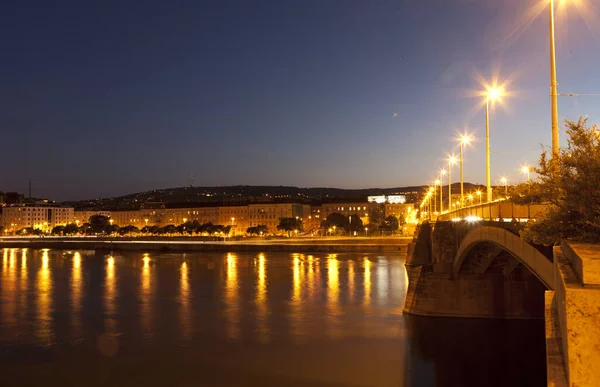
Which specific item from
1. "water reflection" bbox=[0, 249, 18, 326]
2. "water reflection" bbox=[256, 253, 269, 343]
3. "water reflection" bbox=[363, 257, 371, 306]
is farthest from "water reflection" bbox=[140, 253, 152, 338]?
"water reflection" bbox=[363, 257, 371, 306]

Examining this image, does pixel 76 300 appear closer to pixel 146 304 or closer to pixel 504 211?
pixel 146 304

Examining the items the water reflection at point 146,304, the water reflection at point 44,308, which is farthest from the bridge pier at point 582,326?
the water reflection at point 44,308

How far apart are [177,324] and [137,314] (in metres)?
3.82

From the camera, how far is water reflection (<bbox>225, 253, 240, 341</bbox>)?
23672mm

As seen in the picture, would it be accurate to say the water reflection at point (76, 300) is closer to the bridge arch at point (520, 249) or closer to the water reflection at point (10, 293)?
the water reflection at point (10, 293)

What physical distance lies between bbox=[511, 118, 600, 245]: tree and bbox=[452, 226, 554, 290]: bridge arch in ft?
8.75

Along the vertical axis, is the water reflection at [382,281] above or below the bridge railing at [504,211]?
below

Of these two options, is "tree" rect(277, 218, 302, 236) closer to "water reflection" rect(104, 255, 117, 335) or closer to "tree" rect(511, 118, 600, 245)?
"water reflection" rect(104, 255, 117, 335)

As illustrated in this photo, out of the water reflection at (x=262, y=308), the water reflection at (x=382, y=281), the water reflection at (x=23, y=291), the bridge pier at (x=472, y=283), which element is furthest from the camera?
the water reflection at (x=382, y=281)

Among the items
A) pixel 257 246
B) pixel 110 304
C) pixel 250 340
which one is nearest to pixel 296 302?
pixel 250 340

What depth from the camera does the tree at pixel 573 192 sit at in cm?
575

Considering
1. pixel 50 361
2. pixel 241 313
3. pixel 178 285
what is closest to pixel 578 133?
pixel 50 361

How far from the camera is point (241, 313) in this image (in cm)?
2833

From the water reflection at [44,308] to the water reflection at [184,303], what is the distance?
539 centimetres
